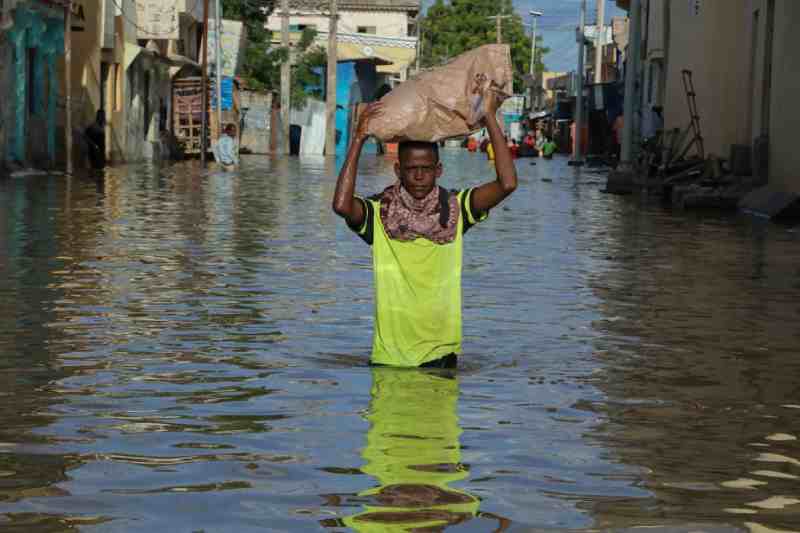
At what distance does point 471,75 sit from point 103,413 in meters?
2.13

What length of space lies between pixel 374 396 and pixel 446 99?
132 centimetres

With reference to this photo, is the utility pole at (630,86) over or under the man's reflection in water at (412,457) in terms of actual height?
over

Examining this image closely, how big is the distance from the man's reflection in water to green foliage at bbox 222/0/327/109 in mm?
54843

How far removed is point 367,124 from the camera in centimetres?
687

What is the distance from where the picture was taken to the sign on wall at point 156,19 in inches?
1836

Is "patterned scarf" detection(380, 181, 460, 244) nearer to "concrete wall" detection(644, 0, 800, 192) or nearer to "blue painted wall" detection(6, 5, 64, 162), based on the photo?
"concrete wall" detection(644, 0, 800, 192)

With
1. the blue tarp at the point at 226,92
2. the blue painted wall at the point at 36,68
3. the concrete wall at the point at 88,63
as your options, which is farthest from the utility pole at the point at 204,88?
the blue tarp at the point at 226,92

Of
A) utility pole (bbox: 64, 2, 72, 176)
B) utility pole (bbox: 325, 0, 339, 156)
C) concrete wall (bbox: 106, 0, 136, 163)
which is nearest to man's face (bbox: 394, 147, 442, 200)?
utility pole (bbox: 64, 2, 72, 176)

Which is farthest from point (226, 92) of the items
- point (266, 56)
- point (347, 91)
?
point (347, 91)

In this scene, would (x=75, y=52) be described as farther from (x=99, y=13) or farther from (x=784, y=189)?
(x=784, y=189)

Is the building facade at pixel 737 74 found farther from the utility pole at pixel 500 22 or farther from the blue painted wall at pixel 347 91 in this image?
the utility pole at pixel 500 22

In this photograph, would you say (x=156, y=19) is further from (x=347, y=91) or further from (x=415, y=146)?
(x=415, y=146)

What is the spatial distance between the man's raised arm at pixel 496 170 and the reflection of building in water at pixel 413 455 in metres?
0.85

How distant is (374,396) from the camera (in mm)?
7039
